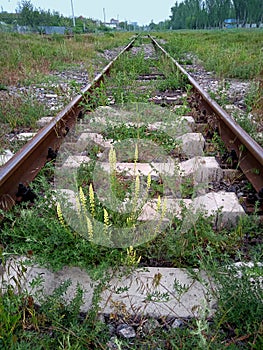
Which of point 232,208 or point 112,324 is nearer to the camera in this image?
point 112,324

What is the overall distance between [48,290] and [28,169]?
1.17 meters

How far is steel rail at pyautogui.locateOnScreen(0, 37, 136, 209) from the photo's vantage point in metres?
2.35

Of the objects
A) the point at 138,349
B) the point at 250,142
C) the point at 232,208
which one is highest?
the point at 250,142

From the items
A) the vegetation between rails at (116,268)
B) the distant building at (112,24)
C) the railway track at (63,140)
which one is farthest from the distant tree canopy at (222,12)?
the vegetation between rails at (116,268)

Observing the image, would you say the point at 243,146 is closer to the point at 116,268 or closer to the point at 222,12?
the point at 116,268

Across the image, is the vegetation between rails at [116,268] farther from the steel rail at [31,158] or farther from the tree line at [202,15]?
the tree line at [202,15]

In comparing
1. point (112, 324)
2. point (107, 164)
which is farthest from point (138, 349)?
point (107, 164)

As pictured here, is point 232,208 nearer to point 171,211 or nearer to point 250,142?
point 171,211

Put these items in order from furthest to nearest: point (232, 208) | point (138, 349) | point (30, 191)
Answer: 1. point (30, 191)
2. point (232, 208)
3. point (138, 349)

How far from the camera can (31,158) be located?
281cm

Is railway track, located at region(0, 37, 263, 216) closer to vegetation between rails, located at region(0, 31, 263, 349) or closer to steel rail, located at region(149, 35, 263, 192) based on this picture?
steel rail, located at region(149, 35, 263, 192)

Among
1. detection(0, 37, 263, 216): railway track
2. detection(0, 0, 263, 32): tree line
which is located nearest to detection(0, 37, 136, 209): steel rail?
detection(0, 37, 263, 216): railway track

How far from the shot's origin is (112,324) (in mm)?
1631

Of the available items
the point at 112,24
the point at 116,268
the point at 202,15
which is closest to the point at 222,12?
the point at 202,15
